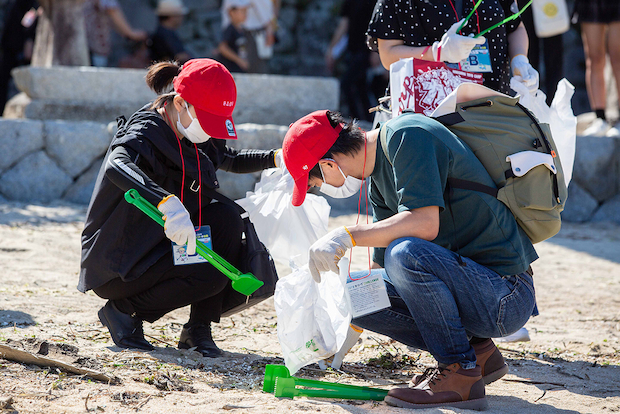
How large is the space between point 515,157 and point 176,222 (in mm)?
1016

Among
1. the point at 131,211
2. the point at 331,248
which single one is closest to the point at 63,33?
the point at 131,211

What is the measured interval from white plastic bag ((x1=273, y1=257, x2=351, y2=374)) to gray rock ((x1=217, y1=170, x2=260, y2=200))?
2.66 m

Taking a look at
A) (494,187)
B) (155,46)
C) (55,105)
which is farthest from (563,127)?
(155,46)

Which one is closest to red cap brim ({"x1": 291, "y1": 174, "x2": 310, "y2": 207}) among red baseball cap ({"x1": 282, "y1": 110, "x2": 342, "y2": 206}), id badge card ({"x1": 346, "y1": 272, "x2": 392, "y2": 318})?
red baseball cap ({"x1": 282, "y1": 110, "x2": 342, "y2": 206})

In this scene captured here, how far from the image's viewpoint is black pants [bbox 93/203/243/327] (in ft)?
7.42

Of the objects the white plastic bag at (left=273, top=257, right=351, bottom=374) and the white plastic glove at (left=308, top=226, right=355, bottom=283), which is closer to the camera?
the white plastic glove at (left=308, top=226, right=355, bottom=283)

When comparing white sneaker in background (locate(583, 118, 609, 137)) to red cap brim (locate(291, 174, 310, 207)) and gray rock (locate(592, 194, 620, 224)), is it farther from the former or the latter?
red cap brim (locate(291, 174, 310, 207))

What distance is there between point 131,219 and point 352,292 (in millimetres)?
787

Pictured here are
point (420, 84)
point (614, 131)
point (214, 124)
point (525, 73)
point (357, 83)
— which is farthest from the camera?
point (357, 83)

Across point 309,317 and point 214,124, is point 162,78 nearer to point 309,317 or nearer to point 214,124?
point 214,124

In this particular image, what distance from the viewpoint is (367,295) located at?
1976 mm

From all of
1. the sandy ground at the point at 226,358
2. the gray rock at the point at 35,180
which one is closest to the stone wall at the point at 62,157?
the gray rock at the point at 35,180

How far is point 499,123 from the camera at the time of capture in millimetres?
1912

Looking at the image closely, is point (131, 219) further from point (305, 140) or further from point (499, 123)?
point (499, 123)
